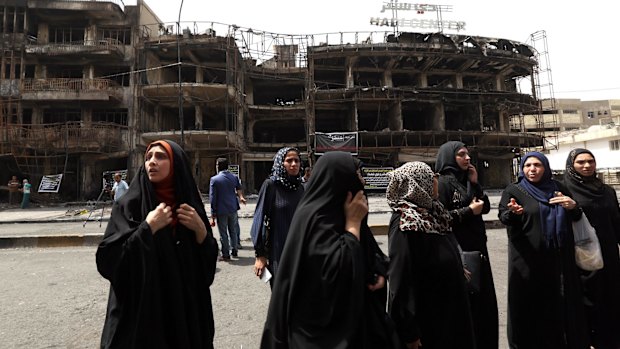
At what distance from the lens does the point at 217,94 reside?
71.8 feet

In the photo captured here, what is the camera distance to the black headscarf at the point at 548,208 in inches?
103

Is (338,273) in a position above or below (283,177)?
below

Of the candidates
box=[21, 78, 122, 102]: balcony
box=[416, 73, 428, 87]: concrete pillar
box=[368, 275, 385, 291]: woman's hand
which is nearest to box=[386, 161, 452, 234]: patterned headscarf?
box=[368, 275, 385, 291]: woman's hand

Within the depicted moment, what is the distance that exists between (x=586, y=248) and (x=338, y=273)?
7.82 feet

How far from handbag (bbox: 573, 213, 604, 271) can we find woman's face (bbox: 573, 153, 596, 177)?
71 centimetres

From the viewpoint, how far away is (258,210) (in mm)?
3354

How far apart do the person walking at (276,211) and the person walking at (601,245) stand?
2.63 meters

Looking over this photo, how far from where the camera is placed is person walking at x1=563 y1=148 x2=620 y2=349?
2846mm

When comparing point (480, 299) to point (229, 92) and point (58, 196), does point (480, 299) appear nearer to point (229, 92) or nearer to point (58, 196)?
point (229, 92)

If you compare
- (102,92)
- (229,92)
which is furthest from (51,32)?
(229,92)

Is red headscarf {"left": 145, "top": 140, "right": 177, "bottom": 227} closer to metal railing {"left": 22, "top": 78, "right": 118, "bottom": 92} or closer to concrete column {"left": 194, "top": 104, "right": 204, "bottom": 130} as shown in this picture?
concrete column {"left": 194, "top": 104, "right": 204, "bottom": 130}

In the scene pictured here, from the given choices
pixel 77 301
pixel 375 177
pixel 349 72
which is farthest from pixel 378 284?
pixel 349 72

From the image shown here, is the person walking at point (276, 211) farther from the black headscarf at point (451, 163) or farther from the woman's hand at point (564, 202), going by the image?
the woman's hand at point (564, 202)

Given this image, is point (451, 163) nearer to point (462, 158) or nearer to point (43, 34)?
point (462, 158)
